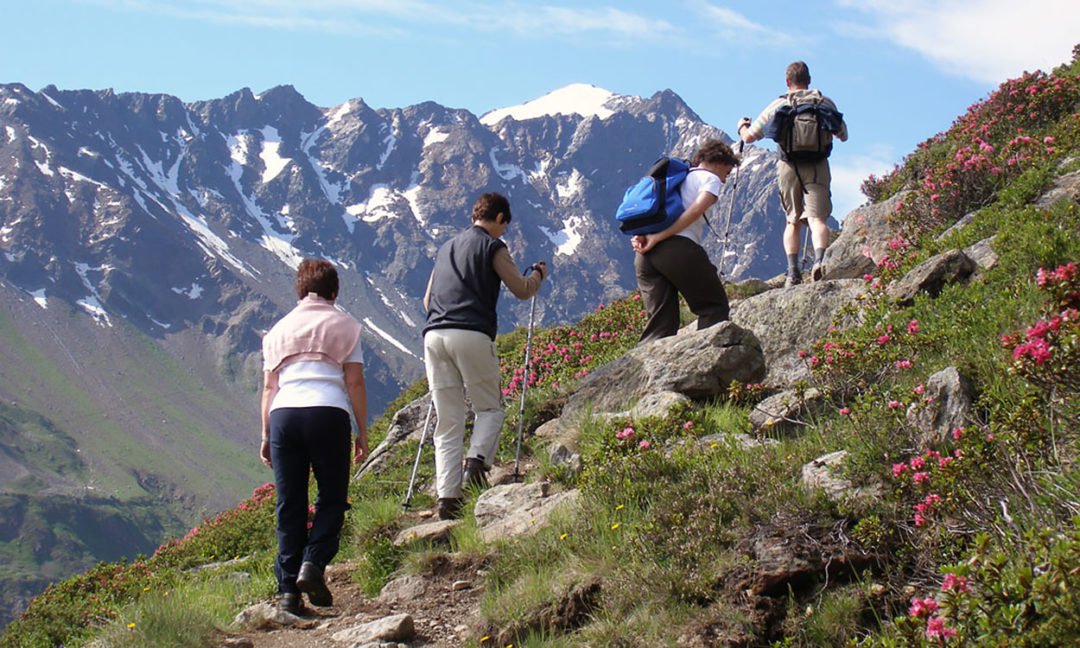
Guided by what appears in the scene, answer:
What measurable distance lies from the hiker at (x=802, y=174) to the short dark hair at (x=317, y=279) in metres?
5.85

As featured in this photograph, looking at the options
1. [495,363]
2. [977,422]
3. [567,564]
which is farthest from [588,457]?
[977,422]

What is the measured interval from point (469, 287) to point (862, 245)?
8081 mm

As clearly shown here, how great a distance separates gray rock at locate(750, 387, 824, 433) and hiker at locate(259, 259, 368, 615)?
303cm

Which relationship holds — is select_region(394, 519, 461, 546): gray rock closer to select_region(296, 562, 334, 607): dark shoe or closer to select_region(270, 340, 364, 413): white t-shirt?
select_region(296, 562, 334, 607): dark shoe

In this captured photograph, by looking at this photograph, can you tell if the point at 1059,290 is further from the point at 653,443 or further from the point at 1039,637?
the point at 653,443

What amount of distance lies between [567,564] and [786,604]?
1532mm

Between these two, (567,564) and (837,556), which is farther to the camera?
(567,564)

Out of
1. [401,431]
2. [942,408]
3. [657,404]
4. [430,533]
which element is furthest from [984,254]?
[401,431]

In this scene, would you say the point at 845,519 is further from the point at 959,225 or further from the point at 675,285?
the point at 959,225

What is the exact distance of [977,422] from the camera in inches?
237

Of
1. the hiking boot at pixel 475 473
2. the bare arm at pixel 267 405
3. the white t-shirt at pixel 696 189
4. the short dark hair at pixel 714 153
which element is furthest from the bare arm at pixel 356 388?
the short dark hair at pixel 714 153

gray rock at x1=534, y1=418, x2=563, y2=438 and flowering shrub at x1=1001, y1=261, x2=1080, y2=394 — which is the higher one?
flowering shrub at x1=1001, y1=261, x2=1080, y2=394

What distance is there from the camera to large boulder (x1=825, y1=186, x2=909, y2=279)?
48.0 feet

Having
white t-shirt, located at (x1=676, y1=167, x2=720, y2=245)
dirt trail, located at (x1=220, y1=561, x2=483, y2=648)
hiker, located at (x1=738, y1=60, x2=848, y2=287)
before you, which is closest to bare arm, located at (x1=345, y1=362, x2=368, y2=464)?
dirt trail, located at (x1=220, y1=561, x2=483, y2=648)
